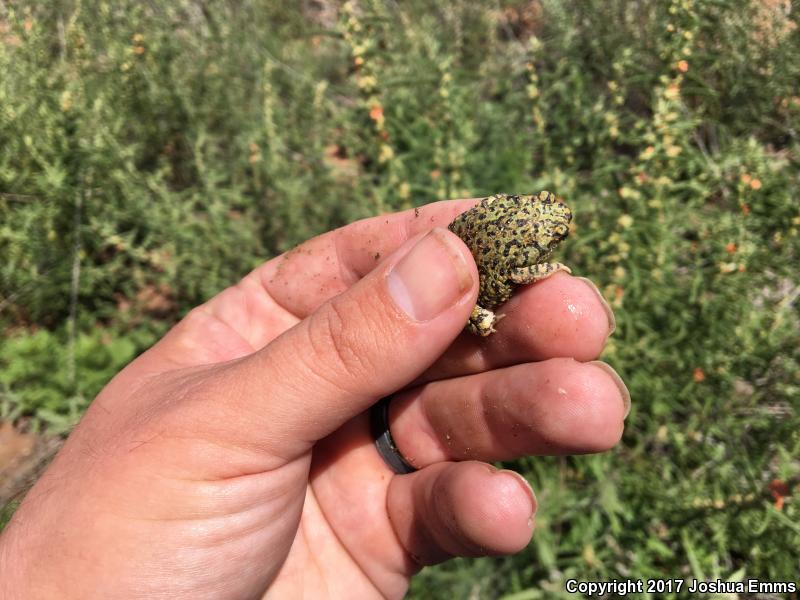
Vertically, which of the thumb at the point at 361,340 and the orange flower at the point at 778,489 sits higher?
the thumb at the point at 361,340

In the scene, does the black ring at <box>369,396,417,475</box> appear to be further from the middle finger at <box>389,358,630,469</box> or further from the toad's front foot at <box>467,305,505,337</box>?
the toad's front foot at <box>467,305,505,337</box>

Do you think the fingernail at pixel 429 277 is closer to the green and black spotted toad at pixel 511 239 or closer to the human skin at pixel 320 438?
the human skin at pixel 320 438

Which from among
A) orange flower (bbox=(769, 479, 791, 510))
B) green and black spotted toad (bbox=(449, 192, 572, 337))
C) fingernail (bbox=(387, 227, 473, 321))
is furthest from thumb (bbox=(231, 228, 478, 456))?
orange flower (bbox=(769, 479, 791, 510))

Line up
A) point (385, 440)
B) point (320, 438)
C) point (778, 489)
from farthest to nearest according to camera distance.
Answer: point (385, 440)
point (778, 489)
point (320, 438)

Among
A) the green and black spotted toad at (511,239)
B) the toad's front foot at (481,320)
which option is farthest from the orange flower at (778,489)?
the toad's front foot at (481,320)

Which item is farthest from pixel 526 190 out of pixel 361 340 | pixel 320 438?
pixel 320 438

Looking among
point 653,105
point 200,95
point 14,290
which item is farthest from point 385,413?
point 200,95

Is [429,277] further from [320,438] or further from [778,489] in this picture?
[778,489]
